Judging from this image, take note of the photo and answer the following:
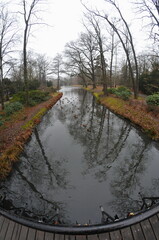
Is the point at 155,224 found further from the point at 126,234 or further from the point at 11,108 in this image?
the point at 11,108

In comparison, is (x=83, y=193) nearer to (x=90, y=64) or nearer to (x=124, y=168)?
(x=124, y=168)

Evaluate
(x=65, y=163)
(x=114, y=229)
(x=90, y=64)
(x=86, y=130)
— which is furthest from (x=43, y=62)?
(x=114, y=229)

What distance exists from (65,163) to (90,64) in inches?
1216

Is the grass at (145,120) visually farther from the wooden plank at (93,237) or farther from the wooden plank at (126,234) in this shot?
the wooden plank at (93,237)

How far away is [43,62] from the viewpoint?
4328 centimetres

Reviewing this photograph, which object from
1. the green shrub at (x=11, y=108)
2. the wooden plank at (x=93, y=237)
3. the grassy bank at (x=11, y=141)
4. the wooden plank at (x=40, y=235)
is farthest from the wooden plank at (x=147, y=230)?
the green shrub at (x=11, y=108)

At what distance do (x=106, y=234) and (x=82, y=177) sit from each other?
226 centimetres

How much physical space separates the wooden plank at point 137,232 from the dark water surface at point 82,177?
3.74ft

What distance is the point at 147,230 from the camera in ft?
6.74

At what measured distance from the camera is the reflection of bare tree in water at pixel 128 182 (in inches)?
128

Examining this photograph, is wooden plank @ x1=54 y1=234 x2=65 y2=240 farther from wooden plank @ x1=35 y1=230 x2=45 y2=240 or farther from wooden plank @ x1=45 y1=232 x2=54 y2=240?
wooden plank @ x1=35 y1=230 x2=45 y2=240

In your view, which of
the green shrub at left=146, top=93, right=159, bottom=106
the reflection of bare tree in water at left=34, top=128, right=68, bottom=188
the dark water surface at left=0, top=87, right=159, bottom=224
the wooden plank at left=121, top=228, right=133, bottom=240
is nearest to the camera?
the wooden plank at left=121, top=228, right=133, bottom=240

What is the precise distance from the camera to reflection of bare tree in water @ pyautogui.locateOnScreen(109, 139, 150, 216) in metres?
3.26

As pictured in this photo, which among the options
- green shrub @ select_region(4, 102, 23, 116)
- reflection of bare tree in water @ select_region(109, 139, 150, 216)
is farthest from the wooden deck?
green shrub @ select_region(4, 102, 23, 116)
